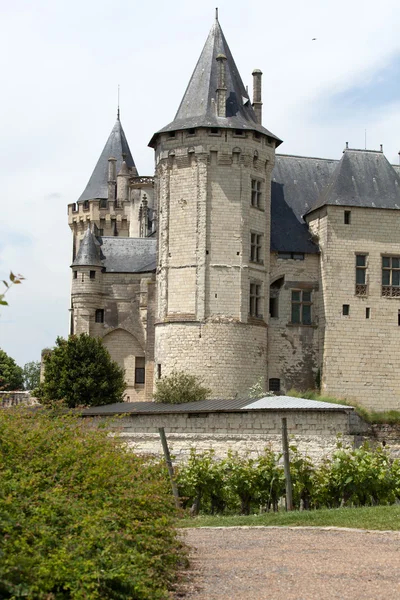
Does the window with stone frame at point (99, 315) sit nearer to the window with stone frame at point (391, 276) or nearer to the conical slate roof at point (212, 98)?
the conical slate roof at point (212, 98)

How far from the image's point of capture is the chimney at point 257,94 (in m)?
37.7

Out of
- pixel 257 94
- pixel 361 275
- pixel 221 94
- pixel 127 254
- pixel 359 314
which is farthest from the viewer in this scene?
pixel 127 254

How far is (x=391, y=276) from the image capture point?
123 ft

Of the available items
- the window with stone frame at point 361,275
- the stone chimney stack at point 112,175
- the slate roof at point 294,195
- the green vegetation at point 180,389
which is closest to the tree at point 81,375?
the green vegetation at point 180,389

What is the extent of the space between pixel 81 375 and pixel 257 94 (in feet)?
40.5

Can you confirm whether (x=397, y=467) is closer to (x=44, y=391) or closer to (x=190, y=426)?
(x=190, y=426)

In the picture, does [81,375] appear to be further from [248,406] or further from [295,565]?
[295,565]

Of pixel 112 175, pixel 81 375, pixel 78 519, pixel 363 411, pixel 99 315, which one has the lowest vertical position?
pixel 78 519

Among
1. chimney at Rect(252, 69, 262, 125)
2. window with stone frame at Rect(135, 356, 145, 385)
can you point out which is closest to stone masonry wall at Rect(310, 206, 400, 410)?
chimney at Rect(252, 69, 262, 125)

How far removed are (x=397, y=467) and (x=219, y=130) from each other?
806 inches

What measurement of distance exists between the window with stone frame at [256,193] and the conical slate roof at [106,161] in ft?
60.5

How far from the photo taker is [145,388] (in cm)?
3850

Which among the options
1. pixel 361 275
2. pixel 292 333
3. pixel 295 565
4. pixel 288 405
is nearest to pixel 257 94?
pixel 361 275

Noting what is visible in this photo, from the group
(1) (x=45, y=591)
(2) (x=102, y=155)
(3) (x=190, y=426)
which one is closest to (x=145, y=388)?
(3) (x=190, y=426)
